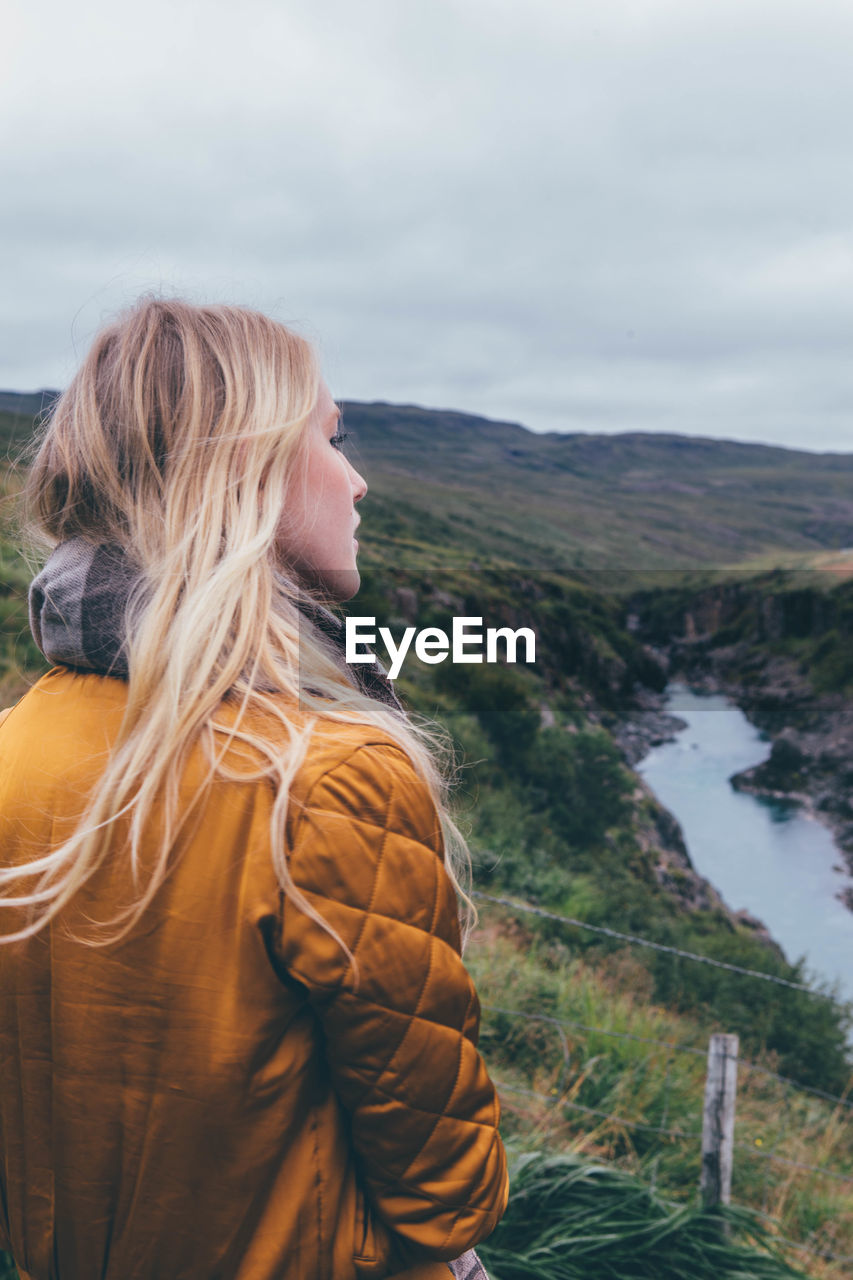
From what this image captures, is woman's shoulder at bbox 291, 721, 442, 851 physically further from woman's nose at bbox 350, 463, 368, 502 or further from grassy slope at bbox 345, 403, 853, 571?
grassy slope at bbox 345, 403, 853, 571

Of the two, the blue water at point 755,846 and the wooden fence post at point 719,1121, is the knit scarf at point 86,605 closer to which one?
the wooden fence post at point 719,1121

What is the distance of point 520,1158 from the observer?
2.29 metres

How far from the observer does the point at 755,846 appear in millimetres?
33469

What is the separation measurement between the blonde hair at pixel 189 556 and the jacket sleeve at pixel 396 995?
0.13 ft

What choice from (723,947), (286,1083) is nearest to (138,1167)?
(286,1083)

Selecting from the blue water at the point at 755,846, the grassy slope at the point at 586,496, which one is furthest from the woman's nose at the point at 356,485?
the blue water at the point at 755,846

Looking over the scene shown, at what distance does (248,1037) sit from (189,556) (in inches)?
18.6

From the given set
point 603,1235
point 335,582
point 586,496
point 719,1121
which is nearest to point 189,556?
point 335,582

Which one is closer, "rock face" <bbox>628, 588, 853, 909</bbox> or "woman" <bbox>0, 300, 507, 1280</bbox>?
"woman" <bbox>0, 300, 507, 1280</bbox>

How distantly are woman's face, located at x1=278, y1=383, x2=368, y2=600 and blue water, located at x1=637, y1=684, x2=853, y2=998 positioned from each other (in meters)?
24.7

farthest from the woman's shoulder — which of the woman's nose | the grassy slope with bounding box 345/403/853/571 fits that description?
the grassy slope with bounding box 345/403/853/571

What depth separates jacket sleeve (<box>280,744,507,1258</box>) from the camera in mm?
739

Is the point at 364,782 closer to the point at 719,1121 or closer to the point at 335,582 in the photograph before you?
the point at 335,582

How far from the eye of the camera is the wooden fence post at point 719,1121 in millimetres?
2537
